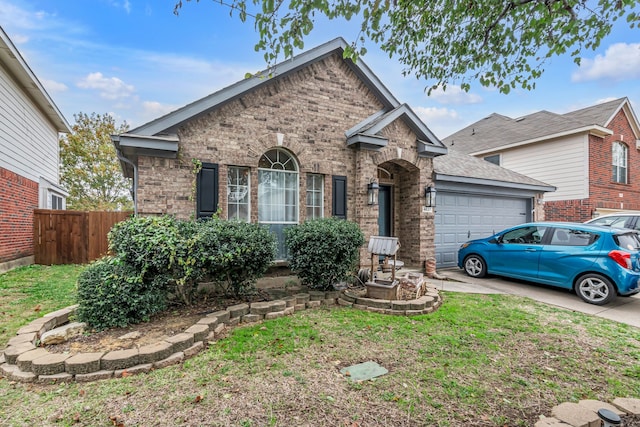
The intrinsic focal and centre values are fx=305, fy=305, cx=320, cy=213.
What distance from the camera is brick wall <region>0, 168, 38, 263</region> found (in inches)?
328

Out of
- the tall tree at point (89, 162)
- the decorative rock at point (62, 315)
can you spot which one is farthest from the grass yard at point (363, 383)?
the tall tree at point (89, 162)

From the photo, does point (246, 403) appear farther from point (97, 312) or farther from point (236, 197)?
point (236, 197)

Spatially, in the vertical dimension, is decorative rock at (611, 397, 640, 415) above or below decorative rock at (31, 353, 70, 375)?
below

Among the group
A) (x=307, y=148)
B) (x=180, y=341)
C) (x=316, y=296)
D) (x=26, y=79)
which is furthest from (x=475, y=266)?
(x=26, y=79)

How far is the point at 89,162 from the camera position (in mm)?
20062

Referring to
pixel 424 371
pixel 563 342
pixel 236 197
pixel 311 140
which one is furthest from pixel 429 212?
pixel 424 371

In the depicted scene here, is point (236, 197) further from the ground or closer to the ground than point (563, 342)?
further from the ground

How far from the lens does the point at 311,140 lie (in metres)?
7.23

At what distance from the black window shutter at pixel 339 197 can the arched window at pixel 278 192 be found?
94 centimetres

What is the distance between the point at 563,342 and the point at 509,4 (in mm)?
4648

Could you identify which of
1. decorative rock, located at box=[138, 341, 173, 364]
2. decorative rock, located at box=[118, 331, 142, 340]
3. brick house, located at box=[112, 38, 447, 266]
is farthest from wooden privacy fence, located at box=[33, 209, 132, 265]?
decorative rock, located at box=[138, 341, 173, 364]

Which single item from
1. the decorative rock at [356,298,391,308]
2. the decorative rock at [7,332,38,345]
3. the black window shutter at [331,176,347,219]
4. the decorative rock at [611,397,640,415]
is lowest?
the decorative rock at [611,397,640,415]

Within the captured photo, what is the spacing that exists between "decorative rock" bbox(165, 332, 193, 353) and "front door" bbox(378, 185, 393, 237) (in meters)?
6.64

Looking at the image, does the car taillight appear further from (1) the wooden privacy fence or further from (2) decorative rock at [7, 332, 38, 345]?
(1) the wooden privacy fence
